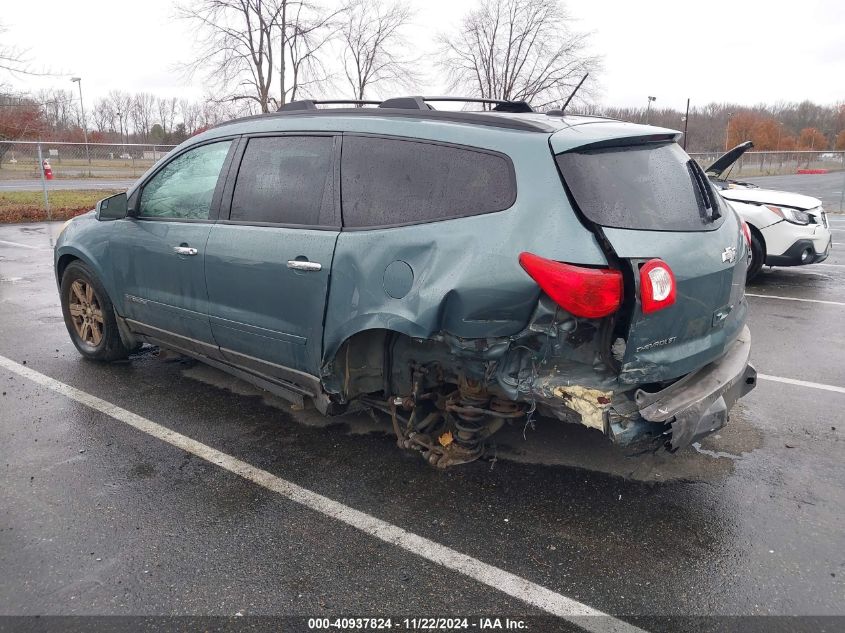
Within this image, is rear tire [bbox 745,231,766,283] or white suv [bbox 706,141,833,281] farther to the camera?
rear tire [bbox 745,231,766,283]

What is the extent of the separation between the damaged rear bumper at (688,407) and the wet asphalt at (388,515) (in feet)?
1.57

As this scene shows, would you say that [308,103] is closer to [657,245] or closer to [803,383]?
[657,245]

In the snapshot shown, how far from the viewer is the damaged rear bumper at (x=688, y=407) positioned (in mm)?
2820

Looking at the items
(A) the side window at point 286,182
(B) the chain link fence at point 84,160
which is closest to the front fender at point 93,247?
(A) the side window at point 286,182

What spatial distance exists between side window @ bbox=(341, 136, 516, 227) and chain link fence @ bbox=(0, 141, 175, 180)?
18298 millimetres

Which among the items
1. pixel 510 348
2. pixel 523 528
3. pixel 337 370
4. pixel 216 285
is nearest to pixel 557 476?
pixel 523 528

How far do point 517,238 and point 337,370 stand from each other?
1.28 metres

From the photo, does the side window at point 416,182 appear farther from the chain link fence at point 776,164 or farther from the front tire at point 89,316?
the chain link fence at point 776,164

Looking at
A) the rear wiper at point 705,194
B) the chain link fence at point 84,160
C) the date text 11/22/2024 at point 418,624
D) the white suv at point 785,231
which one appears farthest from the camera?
the chain link fence at point 84,160

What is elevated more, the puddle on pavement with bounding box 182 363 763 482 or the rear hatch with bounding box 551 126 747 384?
the rear hatch with bounding box 551 126 747 384

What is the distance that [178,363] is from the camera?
5219 mm

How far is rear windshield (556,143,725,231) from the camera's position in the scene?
9.27 ft

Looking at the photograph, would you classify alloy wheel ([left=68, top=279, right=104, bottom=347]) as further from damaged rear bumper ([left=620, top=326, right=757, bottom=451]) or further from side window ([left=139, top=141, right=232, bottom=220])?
damaged rear bumper ([left=620, top=326, right=757, bottom=451])

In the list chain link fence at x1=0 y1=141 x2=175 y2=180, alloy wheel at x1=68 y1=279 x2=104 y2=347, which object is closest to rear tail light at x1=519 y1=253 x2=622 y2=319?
alloy wheel at x1=68 y1=279 x2=104 y2=347
